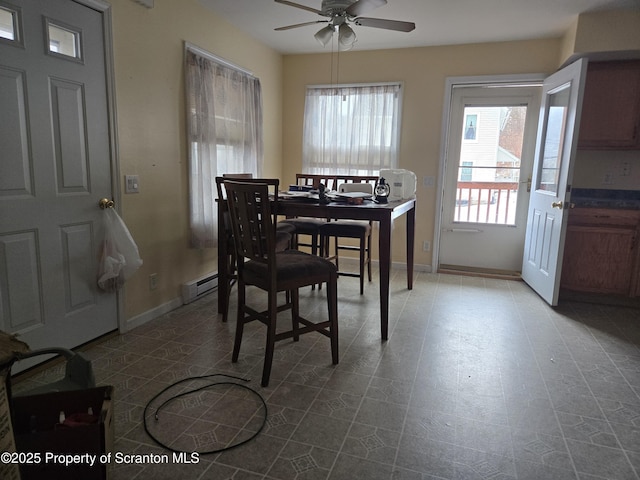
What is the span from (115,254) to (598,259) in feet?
12.5

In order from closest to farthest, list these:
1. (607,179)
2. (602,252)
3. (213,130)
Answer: (213,130), (602,252), (607,179)

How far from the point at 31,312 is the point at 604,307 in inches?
165

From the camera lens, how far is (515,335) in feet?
9.12

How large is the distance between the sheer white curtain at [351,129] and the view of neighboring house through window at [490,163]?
2.77ft

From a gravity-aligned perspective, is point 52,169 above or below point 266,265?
above

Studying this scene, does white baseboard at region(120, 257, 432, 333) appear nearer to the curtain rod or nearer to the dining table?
the dining table

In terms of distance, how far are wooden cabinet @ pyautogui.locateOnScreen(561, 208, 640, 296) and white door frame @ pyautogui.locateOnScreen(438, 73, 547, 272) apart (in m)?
1.21

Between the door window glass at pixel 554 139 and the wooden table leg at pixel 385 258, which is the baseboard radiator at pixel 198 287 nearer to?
the wooden table leg at pixel 385 258

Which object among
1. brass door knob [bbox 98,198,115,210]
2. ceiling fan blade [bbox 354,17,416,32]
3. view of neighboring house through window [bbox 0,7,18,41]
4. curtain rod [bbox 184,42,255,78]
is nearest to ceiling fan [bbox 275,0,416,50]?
ceiling fan blade [bbox 354,17,416,32]

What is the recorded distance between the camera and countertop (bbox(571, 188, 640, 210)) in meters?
3.46

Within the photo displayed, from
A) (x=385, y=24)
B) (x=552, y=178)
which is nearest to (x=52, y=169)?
(x=385, y=24)

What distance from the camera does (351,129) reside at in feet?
14.5

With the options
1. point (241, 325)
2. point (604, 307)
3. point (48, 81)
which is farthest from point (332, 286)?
point (604, 307)

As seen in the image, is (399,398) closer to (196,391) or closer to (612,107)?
(196,391)
